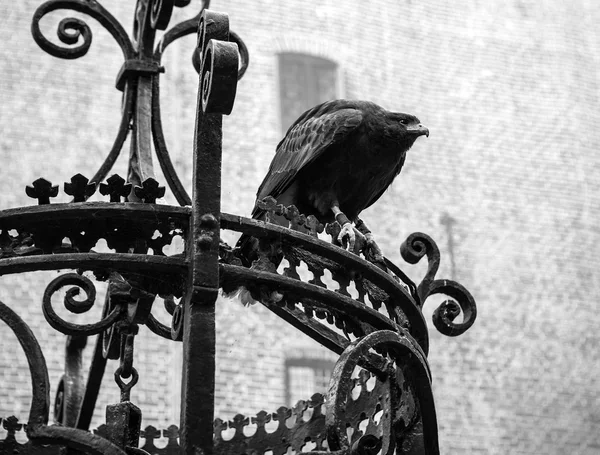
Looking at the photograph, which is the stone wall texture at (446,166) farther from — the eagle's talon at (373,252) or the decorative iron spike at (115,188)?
the decorative iron spike at (115,188)

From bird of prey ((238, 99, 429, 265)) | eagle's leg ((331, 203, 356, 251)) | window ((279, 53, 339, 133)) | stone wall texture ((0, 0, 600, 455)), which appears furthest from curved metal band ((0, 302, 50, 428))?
window ((279, 53, 339, 133))

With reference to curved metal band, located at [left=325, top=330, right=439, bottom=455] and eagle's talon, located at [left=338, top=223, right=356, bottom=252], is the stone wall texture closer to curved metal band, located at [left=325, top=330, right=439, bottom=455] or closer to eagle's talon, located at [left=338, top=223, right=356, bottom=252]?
eagle's talon, located at [left=338, top=223, right=356, bottom=252]

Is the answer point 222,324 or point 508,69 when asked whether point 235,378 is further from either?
point 508,69

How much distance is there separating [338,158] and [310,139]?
109 millimetres

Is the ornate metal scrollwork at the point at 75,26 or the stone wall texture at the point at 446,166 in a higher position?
the stone wall texture at the point at 446,166

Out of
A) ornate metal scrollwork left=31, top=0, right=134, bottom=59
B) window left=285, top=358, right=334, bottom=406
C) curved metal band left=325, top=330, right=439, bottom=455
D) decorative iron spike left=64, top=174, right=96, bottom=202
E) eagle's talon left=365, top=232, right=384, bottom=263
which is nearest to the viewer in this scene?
curved metal band left=325, top=330, right=439, bottom=455

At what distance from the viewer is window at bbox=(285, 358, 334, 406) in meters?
10.4

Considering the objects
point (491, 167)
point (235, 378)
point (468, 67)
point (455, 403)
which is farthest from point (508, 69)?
point (235, 378)

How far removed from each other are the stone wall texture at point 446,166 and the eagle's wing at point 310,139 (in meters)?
5.69

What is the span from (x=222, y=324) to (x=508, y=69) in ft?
15.9

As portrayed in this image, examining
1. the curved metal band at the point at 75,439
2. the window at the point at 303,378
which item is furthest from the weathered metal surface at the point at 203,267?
the window at the point at 303,378

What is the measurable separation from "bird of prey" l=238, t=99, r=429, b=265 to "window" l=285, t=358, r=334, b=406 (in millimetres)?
6648

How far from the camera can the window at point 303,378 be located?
10.4 m

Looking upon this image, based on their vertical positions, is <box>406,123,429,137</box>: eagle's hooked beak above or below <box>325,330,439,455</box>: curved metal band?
above
